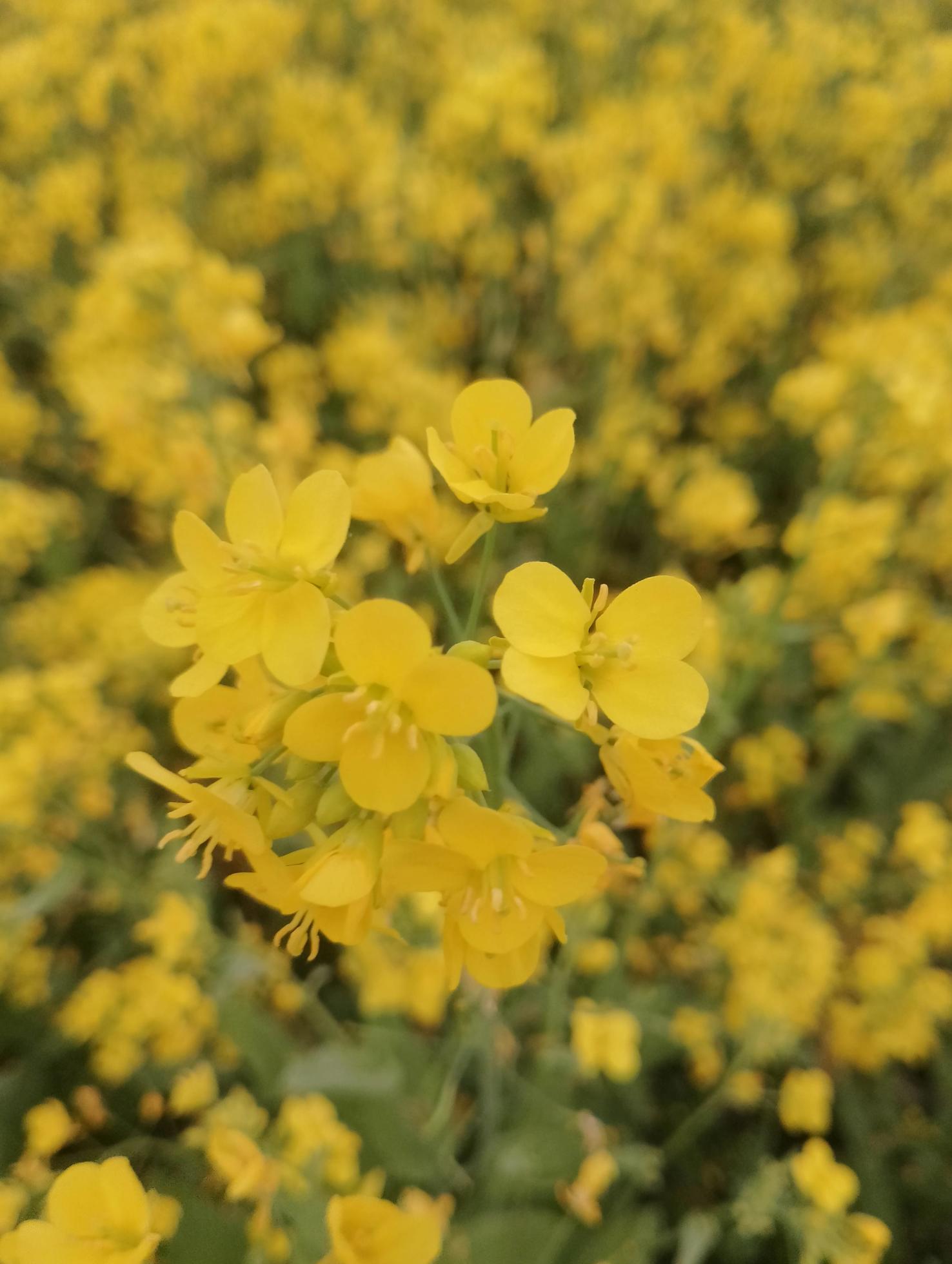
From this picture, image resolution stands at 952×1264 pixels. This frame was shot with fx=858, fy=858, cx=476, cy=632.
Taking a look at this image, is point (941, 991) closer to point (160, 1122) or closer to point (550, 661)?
point (550, 661)

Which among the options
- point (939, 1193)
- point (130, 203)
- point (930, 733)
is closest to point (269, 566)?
point (939, 1193)

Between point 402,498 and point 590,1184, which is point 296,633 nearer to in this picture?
point 402,498

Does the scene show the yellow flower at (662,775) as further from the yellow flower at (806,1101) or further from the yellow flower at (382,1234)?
the yellow flower at (806,1101)

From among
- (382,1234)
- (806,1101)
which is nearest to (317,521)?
(382,1234)

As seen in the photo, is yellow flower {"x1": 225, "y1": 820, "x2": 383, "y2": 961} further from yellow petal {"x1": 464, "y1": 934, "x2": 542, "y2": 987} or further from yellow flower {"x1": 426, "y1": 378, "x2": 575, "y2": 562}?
yellow flower {"x1": 426, "y1": 378, "x2": 575, "y2": 562}

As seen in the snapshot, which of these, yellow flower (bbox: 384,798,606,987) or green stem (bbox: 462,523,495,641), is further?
green stem (bbox: 462,523,495,641)

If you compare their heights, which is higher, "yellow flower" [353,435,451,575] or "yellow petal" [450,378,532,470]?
"yellow petal" [450,378,532,470]

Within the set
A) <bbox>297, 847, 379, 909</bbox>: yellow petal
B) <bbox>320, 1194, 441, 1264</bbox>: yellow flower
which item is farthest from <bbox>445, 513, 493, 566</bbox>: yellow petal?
<bbox>320, 1194, 441, 1264</bbox>: yellow flower
